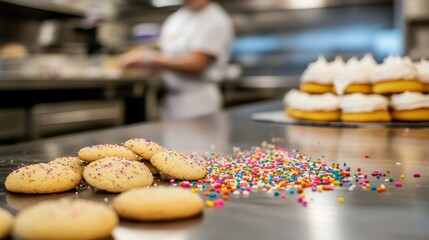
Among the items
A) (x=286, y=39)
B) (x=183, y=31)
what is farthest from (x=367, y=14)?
(x=183, y=31)

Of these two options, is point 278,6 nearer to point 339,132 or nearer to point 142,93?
point 142,93

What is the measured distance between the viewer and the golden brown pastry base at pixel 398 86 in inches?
57.2

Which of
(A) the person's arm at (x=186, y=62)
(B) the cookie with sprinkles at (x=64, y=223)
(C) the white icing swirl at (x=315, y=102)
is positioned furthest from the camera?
(A) the person's arm at (x=186, y=62)

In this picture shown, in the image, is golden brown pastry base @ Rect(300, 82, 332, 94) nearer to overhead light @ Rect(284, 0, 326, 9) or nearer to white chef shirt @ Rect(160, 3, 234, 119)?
white chef shirt @ Rect(160, 3, 234, 119)

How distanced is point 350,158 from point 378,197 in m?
0.34

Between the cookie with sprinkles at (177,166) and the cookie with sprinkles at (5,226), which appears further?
the cookie with sprinkles at (177,166)

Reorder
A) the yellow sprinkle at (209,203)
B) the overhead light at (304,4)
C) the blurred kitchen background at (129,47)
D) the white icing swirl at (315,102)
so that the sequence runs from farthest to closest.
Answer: the overhead light at (304,4) < the blurred kitchen background at (129,47) < the white icing swirl at (315,102) < the yellow sprinkle at (209,203)

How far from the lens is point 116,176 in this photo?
2.19ft

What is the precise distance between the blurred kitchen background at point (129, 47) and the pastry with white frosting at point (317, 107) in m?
1.60

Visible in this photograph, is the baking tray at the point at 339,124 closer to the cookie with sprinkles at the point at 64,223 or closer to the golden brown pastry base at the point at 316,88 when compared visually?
the golden brown pastry base at the point at 316,88

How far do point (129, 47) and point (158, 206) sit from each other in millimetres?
5356

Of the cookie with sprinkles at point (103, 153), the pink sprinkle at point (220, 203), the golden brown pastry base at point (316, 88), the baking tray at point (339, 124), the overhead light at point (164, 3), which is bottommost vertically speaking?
the baking tray at point (339, 124)

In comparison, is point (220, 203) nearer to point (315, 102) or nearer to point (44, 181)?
point (44, 181)

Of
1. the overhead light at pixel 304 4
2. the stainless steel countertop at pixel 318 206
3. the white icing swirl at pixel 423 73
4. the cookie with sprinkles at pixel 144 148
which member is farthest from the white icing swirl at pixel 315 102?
the overhead light at pixel 304 4
